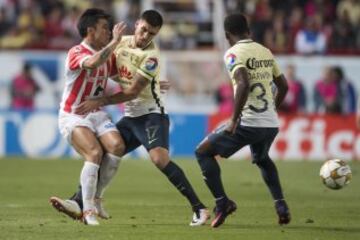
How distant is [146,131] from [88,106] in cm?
75

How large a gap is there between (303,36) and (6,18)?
7.77 meters

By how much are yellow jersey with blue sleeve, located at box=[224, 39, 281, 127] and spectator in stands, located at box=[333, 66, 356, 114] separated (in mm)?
14545

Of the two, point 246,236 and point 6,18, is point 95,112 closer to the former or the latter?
point 246,236

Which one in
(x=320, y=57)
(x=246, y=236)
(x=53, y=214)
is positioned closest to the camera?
(x=246, y=236)

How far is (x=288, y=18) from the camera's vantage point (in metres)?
28.3

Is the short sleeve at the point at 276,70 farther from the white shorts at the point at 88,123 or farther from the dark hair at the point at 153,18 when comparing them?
the white shorts at the point at 88,123

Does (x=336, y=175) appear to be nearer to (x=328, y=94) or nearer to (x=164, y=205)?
(x=164, y=205)

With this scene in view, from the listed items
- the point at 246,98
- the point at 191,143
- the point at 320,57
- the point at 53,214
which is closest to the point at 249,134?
the point at 246,98

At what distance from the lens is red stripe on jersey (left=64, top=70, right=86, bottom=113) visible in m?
11.8

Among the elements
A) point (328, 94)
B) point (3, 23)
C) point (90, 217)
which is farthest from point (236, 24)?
point (3, 23)

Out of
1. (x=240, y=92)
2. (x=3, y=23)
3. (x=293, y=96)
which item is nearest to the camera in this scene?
(x=240, y=92)

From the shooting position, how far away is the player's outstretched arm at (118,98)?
38.5ft

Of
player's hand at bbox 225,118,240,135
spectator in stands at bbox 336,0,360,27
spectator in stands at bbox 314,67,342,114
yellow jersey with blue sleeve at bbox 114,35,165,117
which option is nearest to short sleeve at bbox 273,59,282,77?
player's hand at bbox 225,118,240,135

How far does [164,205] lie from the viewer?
46.8 feet
